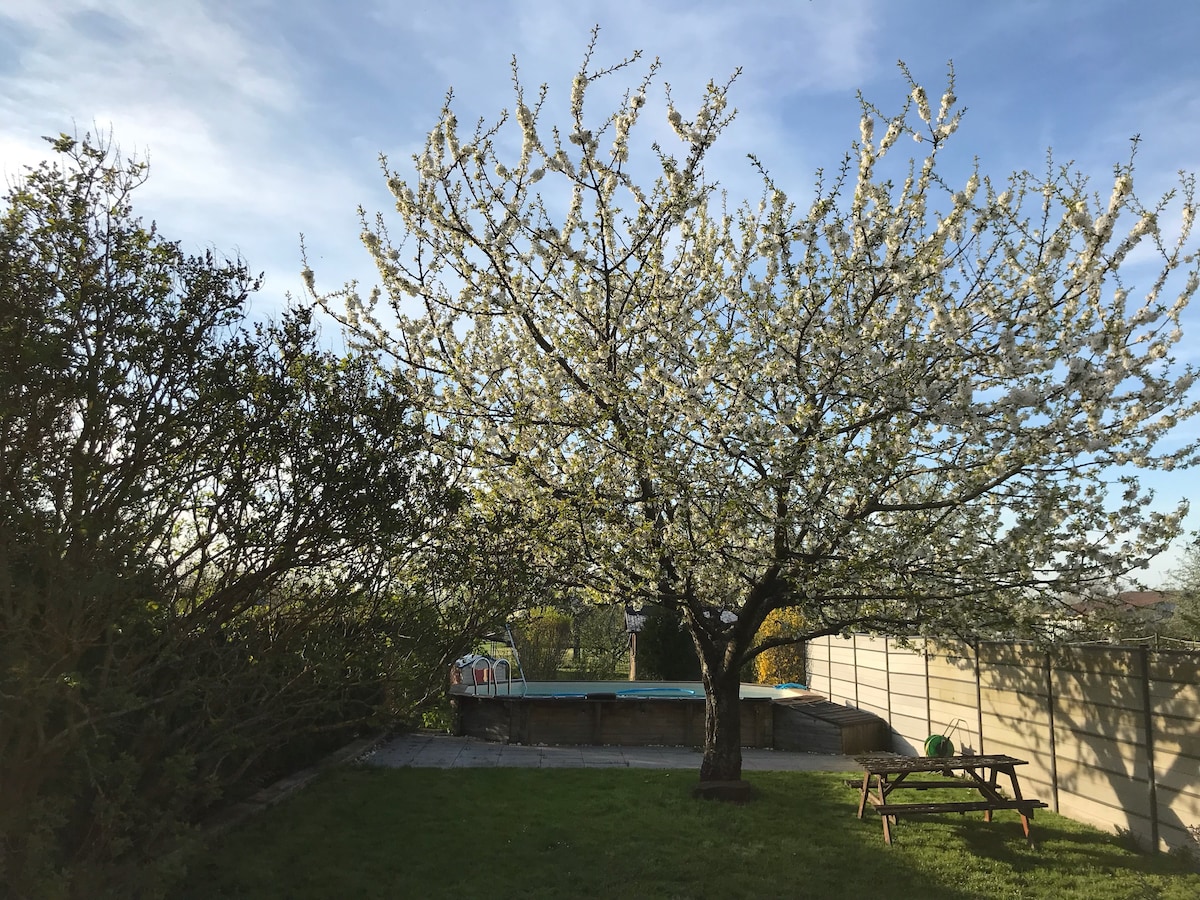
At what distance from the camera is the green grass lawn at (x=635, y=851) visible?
204 inches

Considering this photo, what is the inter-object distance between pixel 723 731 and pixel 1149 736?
11.4 ft

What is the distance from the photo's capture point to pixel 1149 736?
6.16m

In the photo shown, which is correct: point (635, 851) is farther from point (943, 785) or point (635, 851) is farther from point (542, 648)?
point (542, 648)

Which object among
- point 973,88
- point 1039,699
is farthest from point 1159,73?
point 1039,699

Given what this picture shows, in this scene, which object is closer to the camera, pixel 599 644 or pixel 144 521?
pixel 144 521

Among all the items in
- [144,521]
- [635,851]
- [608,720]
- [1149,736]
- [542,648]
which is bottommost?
[635,851]

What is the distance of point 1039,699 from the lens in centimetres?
755

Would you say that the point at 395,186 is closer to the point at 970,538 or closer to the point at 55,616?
the point at 55,616

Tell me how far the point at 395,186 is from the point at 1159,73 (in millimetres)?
5961

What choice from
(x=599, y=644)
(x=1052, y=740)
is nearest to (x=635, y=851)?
(x=1052, y=740)

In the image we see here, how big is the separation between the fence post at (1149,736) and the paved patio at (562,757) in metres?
3.54

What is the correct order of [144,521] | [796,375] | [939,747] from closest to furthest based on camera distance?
1. [144,521]
2. [796,375]
3. [939,747]

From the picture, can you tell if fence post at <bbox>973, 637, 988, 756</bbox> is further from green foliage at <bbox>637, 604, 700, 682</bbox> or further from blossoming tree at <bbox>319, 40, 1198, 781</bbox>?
green foliage at <bbox>637, 604, 700, 682</bbox>

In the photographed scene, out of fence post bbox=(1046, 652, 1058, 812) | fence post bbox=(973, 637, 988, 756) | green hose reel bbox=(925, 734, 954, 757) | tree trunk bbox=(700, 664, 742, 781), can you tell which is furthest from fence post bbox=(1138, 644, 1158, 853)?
tree trunk bbox=(700, 664, 742, 781)
